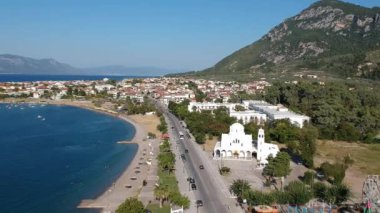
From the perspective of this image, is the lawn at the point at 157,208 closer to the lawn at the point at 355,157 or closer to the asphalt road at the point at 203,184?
the asphalt road at the point at 203,184

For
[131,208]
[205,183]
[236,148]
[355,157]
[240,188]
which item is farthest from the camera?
[355,157]

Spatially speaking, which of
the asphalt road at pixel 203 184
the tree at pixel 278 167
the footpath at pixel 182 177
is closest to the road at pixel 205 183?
the asphalt road at pixel 203 184

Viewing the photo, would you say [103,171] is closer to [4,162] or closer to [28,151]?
[4,162]

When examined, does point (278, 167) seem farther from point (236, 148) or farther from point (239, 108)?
point (239, 108)

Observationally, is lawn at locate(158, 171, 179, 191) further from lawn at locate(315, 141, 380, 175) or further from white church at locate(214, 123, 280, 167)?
lawn at locate(315, 141, 380, 175)

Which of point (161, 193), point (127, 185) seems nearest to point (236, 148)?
point (127, 185)

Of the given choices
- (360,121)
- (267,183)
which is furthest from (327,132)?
(267,183)

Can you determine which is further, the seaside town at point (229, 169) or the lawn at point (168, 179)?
the lawn at point (168, 179)
